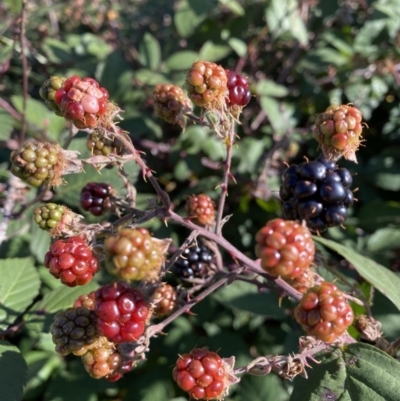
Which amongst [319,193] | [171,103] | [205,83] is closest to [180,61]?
[171,103]

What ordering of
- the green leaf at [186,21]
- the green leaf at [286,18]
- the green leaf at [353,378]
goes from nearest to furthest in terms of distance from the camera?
the green leaf at [353,378], the green leaf at [286,18], the green leaf at [186,21]

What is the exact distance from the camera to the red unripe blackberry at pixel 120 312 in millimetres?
1200

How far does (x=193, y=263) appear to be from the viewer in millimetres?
1768

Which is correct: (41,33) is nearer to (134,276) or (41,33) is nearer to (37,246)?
(37,246)

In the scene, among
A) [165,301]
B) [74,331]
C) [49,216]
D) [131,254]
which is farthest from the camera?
[165,301]

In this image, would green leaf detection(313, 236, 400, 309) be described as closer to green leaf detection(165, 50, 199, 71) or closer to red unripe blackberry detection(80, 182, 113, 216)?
red unripe blackberry detection(80, 182, 113, 216)

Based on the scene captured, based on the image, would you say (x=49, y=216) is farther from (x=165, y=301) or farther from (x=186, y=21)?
(x=186, y=21)

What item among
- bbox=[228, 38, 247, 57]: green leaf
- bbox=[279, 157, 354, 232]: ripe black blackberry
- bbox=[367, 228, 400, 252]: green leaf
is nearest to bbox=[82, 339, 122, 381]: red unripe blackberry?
bbox=[279, 157, 354, 232]: ripe black blackberry

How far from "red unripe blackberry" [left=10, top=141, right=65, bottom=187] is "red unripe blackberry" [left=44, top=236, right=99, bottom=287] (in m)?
0.23

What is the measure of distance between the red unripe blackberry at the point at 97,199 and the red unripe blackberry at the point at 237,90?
23.6 inches

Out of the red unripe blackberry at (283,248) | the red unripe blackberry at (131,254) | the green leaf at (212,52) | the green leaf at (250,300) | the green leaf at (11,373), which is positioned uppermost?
the red unripe blackberry at (283,248)

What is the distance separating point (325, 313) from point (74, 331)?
76 cm

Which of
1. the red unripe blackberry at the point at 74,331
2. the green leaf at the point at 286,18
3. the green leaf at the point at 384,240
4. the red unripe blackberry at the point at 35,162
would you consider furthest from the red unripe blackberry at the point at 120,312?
the green leaf at the point at 286,18

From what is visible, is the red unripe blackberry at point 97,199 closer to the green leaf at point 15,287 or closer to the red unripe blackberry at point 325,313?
the green leaf at point 15,287
